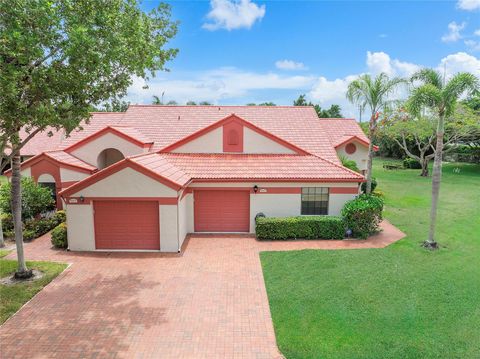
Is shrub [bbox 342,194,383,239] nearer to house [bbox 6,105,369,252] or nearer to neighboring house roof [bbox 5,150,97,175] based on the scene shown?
house [bbox 6,105,369,252]

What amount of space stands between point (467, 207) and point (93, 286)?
23.4 metres

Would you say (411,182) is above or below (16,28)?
below

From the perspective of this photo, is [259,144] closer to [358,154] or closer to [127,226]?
[127,226]

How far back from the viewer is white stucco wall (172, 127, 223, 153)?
19.6 m

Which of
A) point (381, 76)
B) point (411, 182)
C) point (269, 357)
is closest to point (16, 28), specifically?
point (269, 357)

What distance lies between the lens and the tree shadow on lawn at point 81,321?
8.38 metres

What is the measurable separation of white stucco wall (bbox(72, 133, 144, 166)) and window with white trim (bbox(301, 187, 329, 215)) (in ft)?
34.4

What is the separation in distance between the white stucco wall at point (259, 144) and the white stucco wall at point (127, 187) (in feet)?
21.7

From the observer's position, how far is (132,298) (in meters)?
10.9

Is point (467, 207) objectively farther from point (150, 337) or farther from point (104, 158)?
point (104, 158)

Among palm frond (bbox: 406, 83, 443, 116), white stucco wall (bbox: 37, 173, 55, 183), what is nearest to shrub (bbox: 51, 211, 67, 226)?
white stucco wall (bbox: 37, 173, 55, 183)

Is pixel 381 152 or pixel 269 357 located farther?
pixel 381 152

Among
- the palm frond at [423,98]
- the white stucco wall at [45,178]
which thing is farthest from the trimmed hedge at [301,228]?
the white stucco wall at [45,178]

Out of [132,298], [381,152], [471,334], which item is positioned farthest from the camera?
[381,152]
